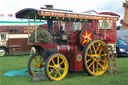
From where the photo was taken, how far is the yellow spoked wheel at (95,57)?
26.5ft

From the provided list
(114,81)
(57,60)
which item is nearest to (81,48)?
(57,60)

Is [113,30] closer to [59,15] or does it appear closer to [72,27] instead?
[72,27]

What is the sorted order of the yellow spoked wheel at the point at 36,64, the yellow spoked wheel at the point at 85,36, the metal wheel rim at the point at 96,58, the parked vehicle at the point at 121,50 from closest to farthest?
the metal wheel rim at the point at 96,58, the yellow spoked wheel at the point at 36,64, the yellow spoked wheel at the point at 85,36, the parked vehicle at the point at 121,50

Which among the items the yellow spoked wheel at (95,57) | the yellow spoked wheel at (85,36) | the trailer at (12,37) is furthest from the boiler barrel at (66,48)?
the trailer at (12,37)

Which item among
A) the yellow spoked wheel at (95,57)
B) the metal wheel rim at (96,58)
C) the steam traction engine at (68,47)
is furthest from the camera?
the metal wheel rim at (96,58)

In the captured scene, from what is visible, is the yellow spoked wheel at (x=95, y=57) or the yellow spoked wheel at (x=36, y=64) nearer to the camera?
the yellow spoked wheel at (x=95, y=57)

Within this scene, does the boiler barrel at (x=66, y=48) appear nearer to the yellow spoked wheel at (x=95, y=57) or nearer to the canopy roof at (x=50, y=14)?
the yellow spoked wheel at (x=95, y=57)

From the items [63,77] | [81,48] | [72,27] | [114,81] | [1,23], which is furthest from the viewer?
[1,23]

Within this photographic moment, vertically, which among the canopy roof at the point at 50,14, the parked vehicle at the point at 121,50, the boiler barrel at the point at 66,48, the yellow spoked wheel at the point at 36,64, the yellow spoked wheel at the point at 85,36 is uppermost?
the canopy roof at the point at 50,14

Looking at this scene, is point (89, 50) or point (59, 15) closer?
point (59, 15)

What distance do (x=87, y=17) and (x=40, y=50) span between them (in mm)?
2176

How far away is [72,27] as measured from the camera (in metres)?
9.45

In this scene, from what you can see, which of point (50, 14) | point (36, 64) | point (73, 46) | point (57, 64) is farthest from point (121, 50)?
point (50, 14)

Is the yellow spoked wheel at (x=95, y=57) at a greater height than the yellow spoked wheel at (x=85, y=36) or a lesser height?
lesser
